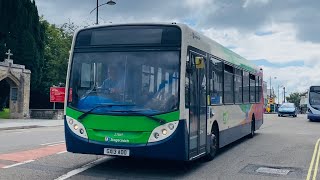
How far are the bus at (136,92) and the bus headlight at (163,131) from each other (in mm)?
19

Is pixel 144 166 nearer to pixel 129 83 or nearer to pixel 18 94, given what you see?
pixel 129 83

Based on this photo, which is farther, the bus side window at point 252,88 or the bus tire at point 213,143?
the bus side window at point 252,88

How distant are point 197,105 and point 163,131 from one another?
1355 mm

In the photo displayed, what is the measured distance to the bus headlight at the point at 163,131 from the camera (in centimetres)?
815

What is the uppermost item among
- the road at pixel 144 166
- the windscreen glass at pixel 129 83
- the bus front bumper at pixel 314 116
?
the windscreen glass at pixel 129 83

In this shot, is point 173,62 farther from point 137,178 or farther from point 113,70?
point 137,178

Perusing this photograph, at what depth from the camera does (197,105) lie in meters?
9.21

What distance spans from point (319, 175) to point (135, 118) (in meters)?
4.13

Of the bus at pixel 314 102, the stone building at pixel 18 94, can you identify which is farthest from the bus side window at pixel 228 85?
the stone building at pixel 18 94

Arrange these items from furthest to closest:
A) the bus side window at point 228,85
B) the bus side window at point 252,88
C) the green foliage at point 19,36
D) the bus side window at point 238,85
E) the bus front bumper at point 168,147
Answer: the green foliage at point 19,36 < the bus side window at point 252,88 < the bus side window at point 238,85 < the bus side window at point 228,85 < the bus front bumper at point 168,147

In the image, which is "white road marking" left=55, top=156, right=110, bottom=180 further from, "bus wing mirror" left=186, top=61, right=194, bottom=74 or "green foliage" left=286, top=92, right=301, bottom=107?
"green foliage" left=286, top=92, right=301, bottom=107

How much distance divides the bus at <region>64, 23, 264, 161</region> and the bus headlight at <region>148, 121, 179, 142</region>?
0.7 inches

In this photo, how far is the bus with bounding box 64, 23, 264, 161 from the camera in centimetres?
820

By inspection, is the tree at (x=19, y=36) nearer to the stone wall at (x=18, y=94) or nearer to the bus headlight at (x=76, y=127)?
the stone wall at (x=18, y=94)
